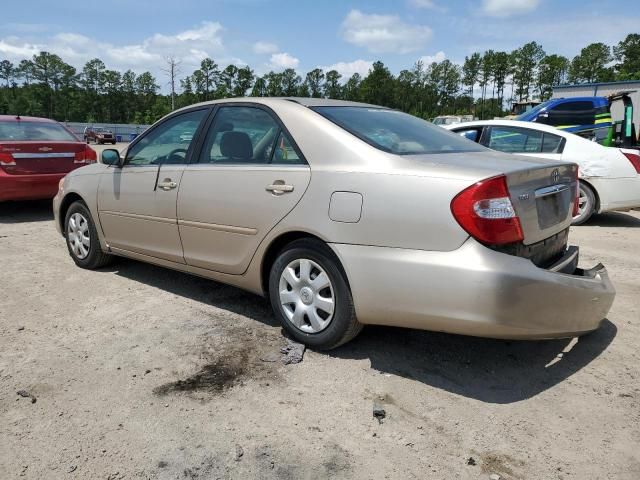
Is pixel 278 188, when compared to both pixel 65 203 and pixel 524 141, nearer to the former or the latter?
pixel 65 203

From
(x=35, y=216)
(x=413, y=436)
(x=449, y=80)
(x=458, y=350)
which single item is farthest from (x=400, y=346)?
(x=449, y=80)

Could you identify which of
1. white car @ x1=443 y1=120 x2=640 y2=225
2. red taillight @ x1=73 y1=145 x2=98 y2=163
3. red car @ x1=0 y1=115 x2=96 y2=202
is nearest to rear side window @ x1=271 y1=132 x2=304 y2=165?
white car @ x1=443 y1=120 x2=640 y2=225

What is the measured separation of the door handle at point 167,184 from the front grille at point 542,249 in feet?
8.09

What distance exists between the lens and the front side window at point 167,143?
409cm

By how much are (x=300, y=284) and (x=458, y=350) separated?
111cm

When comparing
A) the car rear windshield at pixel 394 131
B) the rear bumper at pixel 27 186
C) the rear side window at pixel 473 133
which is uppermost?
the rear side window at pixel 473 133

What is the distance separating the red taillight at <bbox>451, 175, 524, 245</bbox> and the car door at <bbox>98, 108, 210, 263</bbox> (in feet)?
7.44

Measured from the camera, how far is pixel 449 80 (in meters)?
94.1

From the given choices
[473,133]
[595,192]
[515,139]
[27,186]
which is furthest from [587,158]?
[27,186]

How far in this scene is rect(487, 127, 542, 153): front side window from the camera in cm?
753

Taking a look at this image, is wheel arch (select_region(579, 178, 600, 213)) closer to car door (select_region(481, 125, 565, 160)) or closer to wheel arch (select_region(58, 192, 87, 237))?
car door (select_region(481, 125, 565, 160))

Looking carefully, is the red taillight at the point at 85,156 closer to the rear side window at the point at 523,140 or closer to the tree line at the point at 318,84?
the rear side window at the point at 523,140

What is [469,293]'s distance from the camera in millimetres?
2582

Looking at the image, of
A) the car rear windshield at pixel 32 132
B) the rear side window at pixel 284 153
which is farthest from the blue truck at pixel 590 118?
the car rear windshield at pixel 32 132
